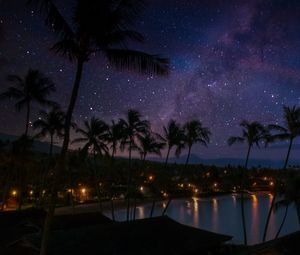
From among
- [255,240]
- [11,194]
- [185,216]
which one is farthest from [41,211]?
[185,216]

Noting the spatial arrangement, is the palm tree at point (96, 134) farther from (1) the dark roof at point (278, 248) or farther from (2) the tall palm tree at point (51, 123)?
(1) the dark roof at point (278, 248)

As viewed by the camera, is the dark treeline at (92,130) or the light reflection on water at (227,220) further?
the light reflection on water at (227,220)

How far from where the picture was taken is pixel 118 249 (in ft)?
67.3

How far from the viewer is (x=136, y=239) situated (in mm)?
21984

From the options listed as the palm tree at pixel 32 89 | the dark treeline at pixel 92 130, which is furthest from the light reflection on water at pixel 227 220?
the palm tree at pixel 32 89

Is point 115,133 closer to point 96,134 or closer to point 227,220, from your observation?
point 96,134

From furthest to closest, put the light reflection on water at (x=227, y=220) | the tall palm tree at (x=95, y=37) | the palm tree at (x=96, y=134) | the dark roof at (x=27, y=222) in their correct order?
1. the light reflection on water at (x=227, y=220)
2. the palm tree at (x=96, y=134)
3. the dark roof at (x=27, y=222)
4. the tall palm tree at (x=95, y=37)

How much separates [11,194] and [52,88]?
42.9 m

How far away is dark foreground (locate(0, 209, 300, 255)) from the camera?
19.7 metres

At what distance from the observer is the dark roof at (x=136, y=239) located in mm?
20172

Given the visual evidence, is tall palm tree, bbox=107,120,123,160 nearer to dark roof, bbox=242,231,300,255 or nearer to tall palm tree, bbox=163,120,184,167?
tall palm tree, bbox=163,120,184,167

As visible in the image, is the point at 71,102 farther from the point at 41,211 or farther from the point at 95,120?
the point at 95,120

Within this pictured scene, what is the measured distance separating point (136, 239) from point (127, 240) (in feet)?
2.03

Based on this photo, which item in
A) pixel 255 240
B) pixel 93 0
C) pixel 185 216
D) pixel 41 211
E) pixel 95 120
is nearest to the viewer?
pixel 93 0
